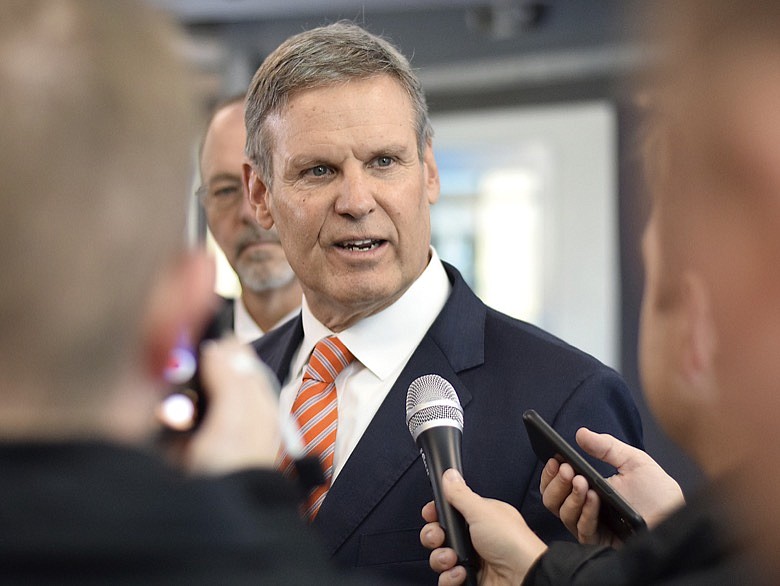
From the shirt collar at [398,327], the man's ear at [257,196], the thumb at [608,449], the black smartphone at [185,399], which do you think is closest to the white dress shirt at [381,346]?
the shirt collar at [398,327]

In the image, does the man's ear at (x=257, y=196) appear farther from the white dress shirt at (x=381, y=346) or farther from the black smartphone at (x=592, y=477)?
the black smartphone at (x=592, y=477)

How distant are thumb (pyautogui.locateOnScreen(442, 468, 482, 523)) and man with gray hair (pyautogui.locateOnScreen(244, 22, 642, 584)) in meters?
0.44

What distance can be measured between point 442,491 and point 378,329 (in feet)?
2.47

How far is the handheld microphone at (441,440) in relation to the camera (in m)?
1.73

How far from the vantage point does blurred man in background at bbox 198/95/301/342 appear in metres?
3.52

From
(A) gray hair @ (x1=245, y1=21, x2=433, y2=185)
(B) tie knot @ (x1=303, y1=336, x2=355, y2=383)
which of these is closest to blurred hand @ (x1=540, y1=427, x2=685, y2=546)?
(B) tie knot @ (x1=303, y1=336, x2=355, y2=383)

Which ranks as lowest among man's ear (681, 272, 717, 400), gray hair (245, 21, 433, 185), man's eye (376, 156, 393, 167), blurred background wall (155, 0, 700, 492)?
blurred background wall (155, 0, 700, 492)

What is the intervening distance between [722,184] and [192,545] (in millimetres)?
571

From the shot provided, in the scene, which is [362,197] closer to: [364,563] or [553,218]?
[364,563]

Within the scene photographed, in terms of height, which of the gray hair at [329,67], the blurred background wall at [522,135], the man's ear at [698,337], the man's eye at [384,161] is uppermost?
the gray hair at [329,67]

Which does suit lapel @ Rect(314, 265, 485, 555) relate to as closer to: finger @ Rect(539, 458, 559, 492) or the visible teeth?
the visible teeth

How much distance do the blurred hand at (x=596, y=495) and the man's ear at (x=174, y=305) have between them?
90 cm

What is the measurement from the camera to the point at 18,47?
2.95ft

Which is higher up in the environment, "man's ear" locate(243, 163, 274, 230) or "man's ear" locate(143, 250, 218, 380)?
"man's ear" locate(143, 250, 218, 380)
